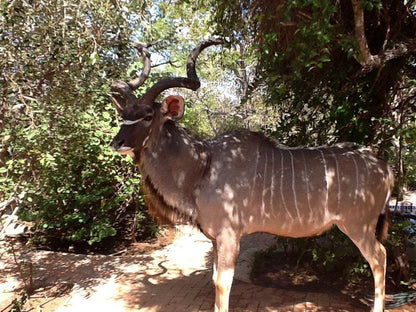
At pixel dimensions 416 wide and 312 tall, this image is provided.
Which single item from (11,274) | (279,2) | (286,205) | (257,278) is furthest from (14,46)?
(257,278)

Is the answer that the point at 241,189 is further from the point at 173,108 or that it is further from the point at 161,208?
the point at 173,108

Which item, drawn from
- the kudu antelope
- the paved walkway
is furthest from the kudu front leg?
the paved walkway

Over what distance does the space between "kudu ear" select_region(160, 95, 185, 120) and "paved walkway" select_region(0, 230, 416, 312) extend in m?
1.83

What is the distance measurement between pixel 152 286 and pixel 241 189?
6.45ft

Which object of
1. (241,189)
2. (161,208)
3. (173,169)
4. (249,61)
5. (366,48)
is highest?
(249,61)

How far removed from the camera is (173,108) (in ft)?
9.83

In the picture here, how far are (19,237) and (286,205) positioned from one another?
571 cm

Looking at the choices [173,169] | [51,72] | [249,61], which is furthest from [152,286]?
[249,61]

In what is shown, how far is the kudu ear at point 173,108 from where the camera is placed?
294 cm

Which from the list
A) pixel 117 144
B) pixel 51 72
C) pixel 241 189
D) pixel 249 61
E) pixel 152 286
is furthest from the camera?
pixel 152 286

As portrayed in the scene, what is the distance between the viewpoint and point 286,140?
444 cm

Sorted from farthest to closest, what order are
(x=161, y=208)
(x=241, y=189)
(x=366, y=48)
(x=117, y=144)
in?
(x=161, y=208)
(x=241, y=189)
(x=366, y=48)
(x=117, y=144)

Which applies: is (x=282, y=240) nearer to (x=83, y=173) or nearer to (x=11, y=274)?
(x=83, y=173)

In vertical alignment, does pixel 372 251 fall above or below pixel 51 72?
below
